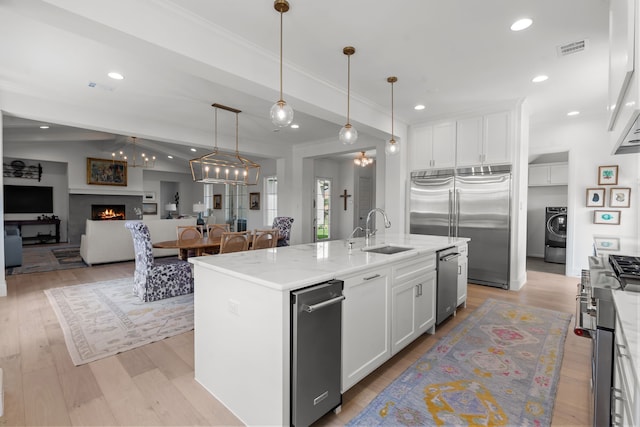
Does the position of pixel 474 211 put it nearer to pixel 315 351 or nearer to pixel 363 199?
pixel 315 351

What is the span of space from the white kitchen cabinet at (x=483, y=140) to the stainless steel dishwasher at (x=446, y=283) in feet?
6.88

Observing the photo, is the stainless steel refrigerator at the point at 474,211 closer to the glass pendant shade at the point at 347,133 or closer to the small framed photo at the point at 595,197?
the small framed photo at the point at 595,197

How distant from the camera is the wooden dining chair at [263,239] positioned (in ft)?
14.3

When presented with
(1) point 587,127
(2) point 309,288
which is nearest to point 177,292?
(2) point 309,288

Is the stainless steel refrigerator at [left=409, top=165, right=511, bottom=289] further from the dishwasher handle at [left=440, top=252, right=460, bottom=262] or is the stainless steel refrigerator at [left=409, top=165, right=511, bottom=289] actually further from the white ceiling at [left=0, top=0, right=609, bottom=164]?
the dishwasher handle at [left=440, top=252, right=460, bottom=262]

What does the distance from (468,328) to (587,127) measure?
4505 millimetres

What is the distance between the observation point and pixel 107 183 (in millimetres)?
9828

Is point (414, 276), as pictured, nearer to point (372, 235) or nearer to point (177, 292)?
point (372, 235)

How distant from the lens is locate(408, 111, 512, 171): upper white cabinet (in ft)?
14.5

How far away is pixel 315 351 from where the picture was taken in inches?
62.1

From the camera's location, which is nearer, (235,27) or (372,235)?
(235,27)

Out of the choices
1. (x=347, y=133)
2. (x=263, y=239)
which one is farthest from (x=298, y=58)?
(x=263, y=239)

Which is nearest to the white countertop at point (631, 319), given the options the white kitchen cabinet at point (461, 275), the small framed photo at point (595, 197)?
the white kitchen cabinet at point (461, 275)

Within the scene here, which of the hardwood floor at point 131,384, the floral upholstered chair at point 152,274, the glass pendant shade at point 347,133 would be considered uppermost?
the glass pendant shade at point 347,133
